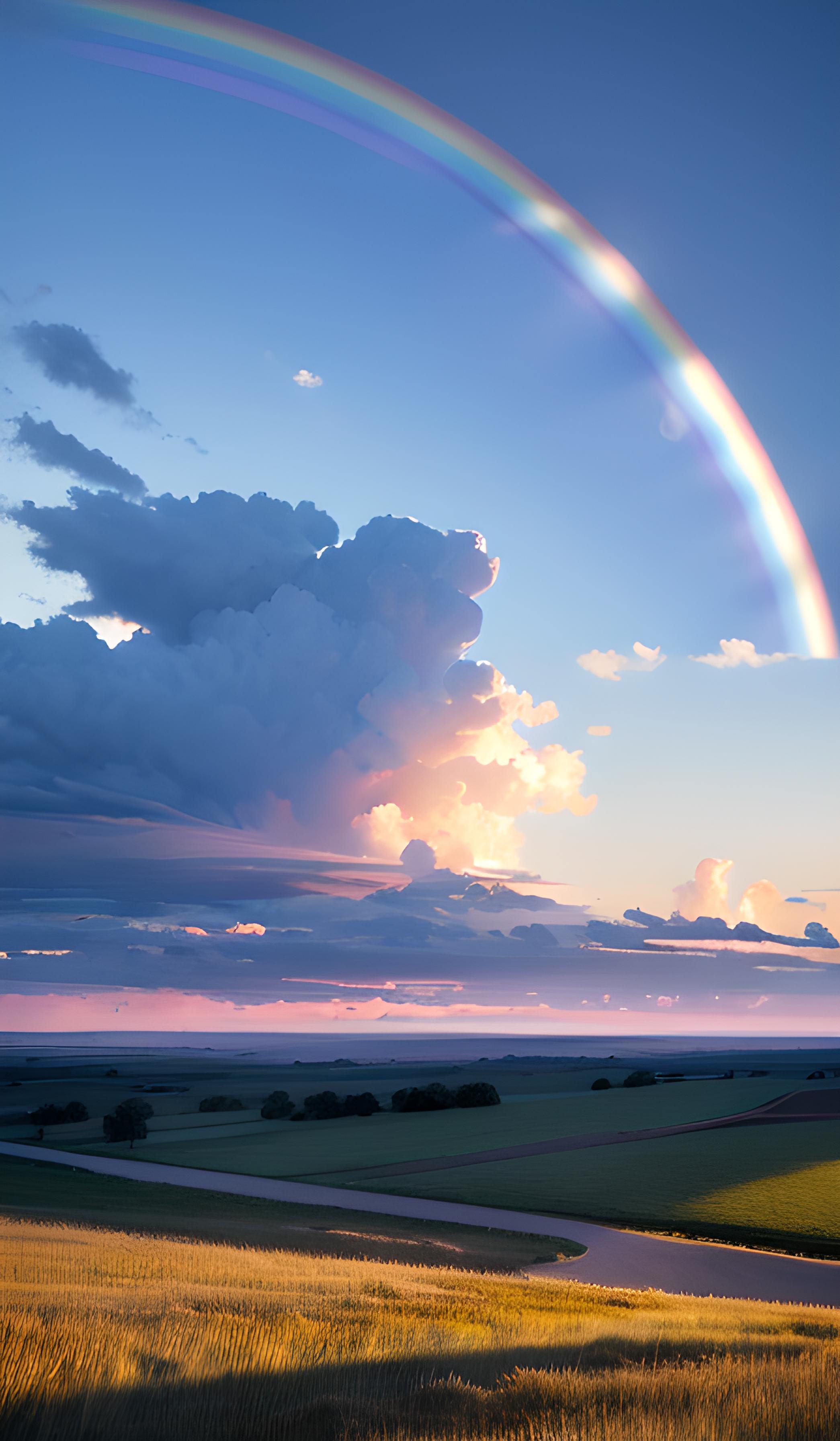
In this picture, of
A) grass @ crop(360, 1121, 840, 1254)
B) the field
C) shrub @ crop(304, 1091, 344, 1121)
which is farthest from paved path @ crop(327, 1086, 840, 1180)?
shrub @ crop(304, 1091, 344, 1121)

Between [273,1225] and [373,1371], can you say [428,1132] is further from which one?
[373,1371]

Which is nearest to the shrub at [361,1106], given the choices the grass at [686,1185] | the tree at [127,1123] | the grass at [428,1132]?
the grass at [428,1132]

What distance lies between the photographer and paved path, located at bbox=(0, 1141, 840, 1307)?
3088cm

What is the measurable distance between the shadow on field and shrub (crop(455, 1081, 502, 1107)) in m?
112

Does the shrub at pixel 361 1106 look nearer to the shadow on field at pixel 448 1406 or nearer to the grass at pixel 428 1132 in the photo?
the grass at pixel 428 1132

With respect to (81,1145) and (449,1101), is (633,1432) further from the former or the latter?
(449,1101)

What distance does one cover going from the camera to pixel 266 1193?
5603cm

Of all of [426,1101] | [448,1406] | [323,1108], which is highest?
[448,1406]

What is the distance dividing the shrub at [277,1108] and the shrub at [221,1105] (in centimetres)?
1330

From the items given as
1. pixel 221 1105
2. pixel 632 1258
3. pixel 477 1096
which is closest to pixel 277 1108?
pixel 221 1105

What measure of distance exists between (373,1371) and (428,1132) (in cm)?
8746

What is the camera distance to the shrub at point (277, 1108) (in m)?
118

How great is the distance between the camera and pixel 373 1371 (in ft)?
29.5

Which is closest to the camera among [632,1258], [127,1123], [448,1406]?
[448,1406]
